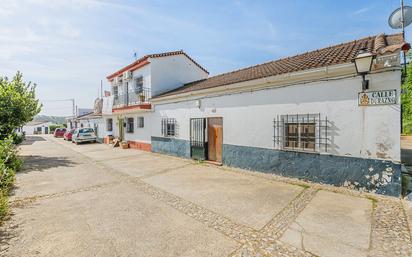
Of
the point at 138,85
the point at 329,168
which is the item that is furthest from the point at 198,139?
the point at 138,85

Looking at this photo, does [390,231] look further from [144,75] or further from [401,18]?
[144,75]

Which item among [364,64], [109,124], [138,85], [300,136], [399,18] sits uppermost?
[399,18]

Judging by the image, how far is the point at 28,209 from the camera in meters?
4.88

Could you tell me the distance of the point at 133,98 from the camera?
15.9 m

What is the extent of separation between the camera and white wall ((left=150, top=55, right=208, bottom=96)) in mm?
14281

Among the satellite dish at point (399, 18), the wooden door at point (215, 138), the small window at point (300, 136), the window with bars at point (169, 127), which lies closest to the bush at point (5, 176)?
the window with bars at point (169, 127)

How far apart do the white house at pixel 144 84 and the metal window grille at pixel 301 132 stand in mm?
9077

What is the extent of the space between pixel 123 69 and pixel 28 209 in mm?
14258

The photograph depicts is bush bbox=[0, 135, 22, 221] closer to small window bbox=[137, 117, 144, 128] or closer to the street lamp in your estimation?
small window bbox=[137, 117, 144, 128]

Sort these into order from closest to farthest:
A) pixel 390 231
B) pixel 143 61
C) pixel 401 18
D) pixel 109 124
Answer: pixel 390 231 < pixel 401 18 < pixel 143 61 < pixel 109 124

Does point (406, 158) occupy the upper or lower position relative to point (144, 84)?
lower

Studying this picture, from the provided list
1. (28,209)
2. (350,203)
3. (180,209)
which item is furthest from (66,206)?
(350,203)

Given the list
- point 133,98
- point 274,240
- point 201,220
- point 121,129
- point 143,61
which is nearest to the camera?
point 274,240

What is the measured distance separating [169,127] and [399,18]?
1072 cm
